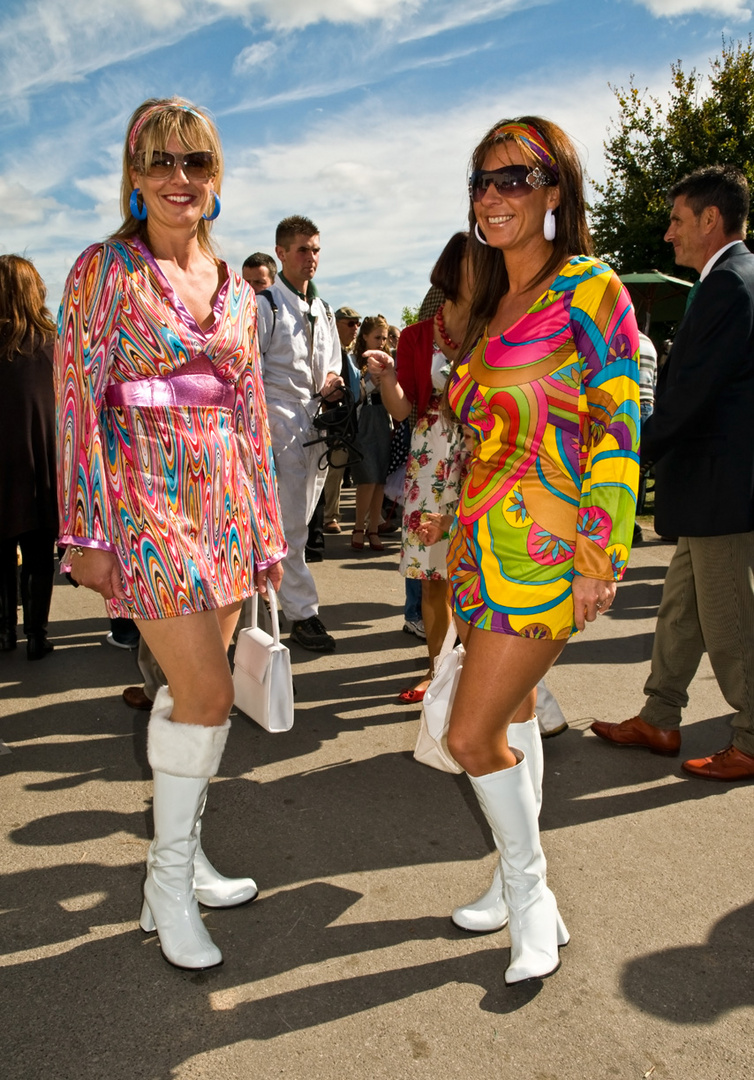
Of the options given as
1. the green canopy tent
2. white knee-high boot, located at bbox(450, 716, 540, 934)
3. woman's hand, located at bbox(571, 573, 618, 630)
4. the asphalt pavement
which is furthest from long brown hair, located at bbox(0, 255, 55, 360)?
the green canopy tent

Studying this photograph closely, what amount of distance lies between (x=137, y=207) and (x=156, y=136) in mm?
188

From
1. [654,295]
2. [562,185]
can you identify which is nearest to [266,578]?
[562,185]

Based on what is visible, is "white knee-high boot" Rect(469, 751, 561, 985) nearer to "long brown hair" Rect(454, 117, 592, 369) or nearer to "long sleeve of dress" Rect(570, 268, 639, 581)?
"long sleeve of dress" Rect(570, 268, 639, 581)

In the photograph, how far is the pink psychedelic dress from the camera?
217 cm

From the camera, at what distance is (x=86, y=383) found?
7.06 ft

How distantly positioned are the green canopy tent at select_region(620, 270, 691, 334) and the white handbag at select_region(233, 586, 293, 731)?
1039 cm

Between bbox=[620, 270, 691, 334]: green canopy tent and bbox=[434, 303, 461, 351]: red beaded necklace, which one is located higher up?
bbox=[620, 270, 691, 334]: green canopy tent

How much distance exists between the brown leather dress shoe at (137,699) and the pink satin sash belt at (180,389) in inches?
94.6

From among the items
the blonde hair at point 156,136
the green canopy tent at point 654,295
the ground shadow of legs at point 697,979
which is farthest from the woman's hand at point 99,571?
the green canopy tent at point 654,295

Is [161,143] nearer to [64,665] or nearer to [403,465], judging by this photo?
[64,665]

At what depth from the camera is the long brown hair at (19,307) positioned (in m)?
4.80

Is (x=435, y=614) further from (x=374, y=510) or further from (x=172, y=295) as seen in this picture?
(x=374, y=510)

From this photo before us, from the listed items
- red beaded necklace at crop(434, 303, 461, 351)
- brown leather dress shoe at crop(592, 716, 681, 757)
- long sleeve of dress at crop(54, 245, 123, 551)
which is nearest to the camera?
long sleeve of dress at crop(54, 245, 123, 551)

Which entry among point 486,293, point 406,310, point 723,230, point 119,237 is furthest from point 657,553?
point 406,310
